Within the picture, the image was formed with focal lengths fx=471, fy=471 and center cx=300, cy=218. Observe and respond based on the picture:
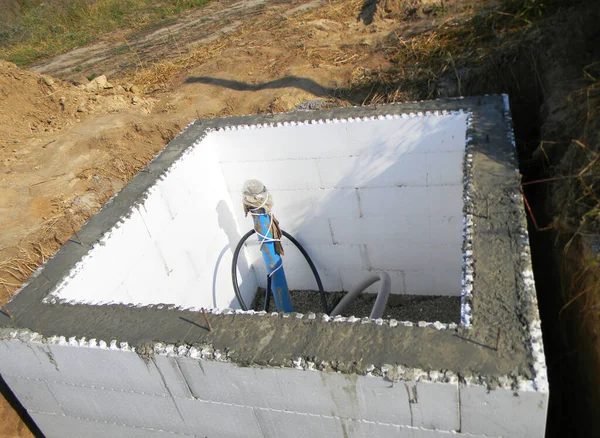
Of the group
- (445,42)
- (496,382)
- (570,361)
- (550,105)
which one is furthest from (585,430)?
(445,42)

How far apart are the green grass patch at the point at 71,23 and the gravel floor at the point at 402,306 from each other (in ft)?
29.9

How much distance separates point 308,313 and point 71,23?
12.9m

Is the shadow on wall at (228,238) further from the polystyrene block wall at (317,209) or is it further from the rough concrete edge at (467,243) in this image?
the rough concrete edge at (467,243)

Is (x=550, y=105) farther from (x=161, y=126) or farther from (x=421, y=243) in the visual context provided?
(x=161, y=126)

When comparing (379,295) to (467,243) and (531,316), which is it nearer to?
(467,243)

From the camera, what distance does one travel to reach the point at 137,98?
22.6 ft

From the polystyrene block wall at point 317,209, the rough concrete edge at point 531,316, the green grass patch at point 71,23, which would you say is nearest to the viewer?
the rough concrete edge at point 531,316

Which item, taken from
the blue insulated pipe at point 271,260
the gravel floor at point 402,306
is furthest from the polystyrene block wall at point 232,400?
the gravel floor at point 402,306

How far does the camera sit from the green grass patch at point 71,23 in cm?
1126

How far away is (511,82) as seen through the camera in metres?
4.47

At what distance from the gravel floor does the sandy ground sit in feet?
7.66

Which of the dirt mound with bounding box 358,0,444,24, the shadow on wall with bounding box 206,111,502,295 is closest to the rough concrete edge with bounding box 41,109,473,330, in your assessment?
the shadow on wall with bounding box 206,111,502,295

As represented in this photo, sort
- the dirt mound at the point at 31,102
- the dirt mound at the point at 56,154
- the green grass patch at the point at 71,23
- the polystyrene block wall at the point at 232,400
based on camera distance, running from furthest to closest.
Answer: the green grass patch at the point at 71,23 → the dirt mound at the point at 31,102 → the dirt mound at the point at 56,154 → the polystyrene block wall at the point at 232,400

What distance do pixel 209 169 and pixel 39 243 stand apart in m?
1.66
